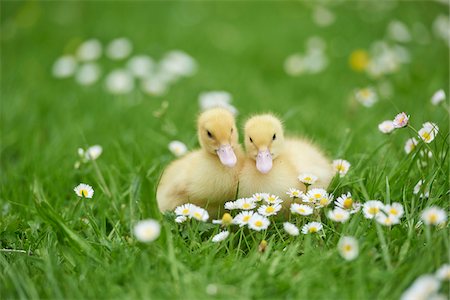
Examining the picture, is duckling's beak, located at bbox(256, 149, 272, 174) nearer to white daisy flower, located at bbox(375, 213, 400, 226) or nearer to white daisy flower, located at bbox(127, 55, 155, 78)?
white daisy flower, located at bbox(375, 213, 400, 226)

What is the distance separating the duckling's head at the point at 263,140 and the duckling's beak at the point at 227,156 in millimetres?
98

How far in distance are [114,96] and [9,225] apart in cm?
221

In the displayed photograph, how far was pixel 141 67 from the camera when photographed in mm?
5246

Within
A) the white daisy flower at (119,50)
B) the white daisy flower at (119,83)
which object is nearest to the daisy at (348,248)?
the white daisy flower at (119,83)

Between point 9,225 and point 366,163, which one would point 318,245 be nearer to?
point 366,163

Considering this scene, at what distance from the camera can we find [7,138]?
418 centimetres

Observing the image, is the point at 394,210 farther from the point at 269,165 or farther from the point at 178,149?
the point at 178,149

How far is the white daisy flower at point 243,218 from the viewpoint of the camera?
2.51 m

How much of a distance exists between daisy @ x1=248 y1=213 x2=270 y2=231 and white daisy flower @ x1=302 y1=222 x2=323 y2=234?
Answer: 0.14 m

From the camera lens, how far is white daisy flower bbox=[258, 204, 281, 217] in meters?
2.53

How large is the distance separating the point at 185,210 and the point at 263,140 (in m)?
0.41

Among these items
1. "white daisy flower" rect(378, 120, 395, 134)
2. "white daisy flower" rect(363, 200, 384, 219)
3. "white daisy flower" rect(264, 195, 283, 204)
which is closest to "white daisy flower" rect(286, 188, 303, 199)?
"white daisy flower" rect(264, 195, 283, 204)

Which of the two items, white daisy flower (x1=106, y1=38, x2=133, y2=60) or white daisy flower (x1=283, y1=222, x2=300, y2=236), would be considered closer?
white daisy flower (x1=283, y1=222, x2=300, y2=236)

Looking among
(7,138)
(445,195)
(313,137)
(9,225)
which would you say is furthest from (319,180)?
(7,138)
